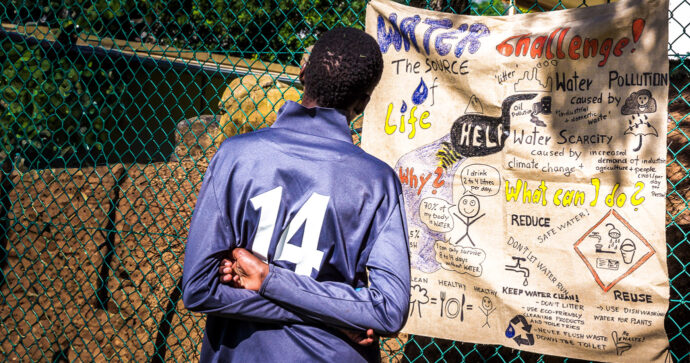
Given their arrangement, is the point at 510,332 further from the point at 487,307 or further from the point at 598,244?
the point at 598,244

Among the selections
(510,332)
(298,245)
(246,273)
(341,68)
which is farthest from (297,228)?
(510,332)

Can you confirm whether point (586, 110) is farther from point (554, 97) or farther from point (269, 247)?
point (269, 247)

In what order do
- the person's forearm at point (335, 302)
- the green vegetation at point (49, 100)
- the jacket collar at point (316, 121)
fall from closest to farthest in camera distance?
1. the person's forearm at point (335, 302)
2. the jacket collar at point (316, 121)
3. the green vegetation at point (49, 100)

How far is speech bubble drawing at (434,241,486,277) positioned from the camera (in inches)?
84.4

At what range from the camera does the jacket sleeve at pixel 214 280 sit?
135cm

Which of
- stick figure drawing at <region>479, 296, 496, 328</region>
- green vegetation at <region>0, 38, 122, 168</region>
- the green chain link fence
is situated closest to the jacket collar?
stick figure drawing at <region>479, 296, 496, 328</region>

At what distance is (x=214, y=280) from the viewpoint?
137 centimetres

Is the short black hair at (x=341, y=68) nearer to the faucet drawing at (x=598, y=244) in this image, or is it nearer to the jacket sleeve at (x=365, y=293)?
the jacket sleeve at (x=365, y=293)

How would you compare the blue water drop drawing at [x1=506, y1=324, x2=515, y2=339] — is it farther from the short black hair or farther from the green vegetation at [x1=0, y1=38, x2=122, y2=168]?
the green vegetation at [x1=0, y1=38, x2=122, y2=168]

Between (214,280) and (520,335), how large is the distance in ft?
3.88

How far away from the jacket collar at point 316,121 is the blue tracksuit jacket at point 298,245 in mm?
21

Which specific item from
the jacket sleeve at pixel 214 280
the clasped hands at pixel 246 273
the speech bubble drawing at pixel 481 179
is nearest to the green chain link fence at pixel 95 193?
the speech bubble drawing at pixel 481 179

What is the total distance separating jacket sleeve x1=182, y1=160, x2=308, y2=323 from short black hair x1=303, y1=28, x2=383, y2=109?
34 centimetres

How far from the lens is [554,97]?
202 cm
